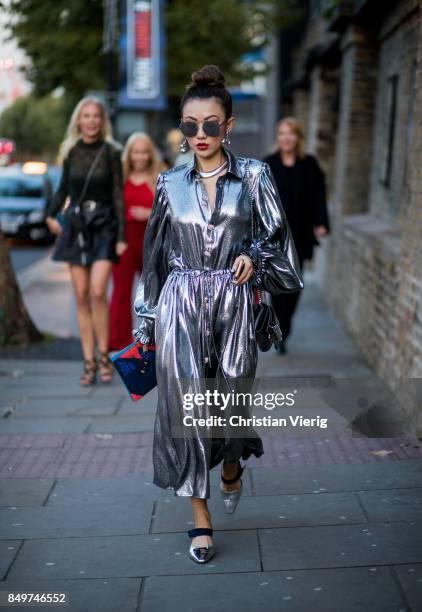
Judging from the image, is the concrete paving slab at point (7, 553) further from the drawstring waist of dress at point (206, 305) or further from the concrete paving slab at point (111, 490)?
the drawstring waist of dress at point (206, 305)

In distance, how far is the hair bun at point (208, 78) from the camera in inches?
157

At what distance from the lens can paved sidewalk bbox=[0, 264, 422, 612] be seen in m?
3.66

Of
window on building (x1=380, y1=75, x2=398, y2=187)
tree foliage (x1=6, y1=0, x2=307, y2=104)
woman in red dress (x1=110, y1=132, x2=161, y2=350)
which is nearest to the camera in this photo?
woman in red dress (x1=110, y1=132, x2=161, y2=350)

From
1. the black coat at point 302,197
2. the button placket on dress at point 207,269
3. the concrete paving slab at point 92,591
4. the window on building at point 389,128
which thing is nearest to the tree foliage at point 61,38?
the window on building at point 389,128

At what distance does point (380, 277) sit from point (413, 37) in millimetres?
2168

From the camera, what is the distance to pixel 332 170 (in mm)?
14836

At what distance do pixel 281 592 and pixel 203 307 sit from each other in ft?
3.87

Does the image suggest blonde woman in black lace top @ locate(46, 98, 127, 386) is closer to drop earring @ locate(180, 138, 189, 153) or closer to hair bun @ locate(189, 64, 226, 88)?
drop earring @ locate(180, 138, 189, 153)

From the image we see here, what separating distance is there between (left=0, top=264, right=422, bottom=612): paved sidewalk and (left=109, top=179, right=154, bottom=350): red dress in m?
1.57

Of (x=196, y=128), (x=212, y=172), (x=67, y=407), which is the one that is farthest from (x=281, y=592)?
(x=67, y=407)

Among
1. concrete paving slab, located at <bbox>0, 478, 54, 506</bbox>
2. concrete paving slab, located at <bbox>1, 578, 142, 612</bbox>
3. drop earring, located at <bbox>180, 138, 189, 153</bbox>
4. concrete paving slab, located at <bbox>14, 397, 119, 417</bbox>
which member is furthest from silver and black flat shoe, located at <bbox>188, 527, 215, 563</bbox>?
concrete paving slab, located at <bbox>14, 397, 119, 417</bbox>

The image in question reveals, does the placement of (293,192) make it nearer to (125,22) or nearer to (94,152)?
(94,152)

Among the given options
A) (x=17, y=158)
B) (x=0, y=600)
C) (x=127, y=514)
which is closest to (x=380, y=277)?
(x=127, y=514)

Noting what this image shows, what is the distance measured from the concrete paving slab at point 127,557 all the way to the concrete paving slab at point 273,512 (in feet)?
0.44
